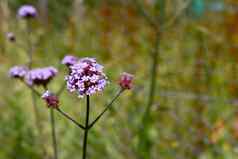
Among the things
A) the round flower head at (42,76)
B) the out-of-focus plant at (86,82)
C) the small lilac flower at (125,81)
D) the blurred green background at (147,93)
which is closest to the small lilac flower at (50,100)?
the out-of-focus plant at (86,82)

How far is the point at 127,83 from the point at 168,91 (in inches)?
82.2

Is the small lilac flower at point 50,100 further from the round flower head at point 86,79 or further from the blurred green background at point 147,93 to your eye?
the blurred green background at point 147,93

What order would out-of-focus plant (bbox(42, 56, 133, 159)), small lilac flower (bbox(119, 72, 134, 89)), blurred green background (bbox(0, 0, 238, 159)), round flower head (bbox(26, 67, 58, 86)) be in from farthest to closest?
blurred green background (bbox(0, 0, 238, 159)), round flower head (bbox(26, 67, 58, 86)), small lilac flower (bbox(119, 72, 134, 89)), out-of-focus plant (bbox(42, 56, 133, 159))

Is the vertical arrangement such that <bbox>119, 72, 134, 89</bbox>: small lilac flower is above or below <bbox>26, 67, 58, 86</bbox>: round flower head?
below

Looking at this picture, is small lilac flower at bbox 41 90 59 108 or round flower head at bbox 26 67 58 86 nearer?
small lilac flower at bbox 41 90 59 108

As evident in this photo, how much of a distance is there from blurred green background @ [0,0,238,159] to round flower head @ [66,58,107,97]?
3.04 feet

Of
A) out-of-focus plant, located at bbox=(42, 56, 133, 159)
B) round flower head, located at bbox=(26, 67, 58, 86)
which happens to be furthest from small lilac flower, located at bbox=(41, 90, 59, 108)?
round flower head, located at bbox=(26, 67, 58, 86)

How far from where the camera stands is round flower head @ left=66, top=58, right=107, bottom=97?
4.09 ft

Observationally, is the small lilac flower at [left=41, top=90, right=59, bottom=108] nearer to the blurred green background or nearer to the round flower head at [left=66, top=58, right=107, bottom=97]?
the round flower head at [left=66, top=58, right=107, bottom=97]

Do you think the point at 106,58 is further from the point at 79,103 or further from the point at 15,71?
the point at 15,71

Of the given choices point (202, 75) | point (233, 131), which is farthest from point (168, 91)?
point (233, 131)

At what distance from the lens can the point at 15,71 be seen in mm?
2021

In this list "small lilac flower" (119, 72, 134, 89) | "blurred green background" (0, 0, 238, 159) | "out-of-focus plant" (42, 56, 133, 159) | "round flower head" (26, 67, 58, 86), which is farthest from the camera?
"blurred green background" (0, 0, 238, 159)

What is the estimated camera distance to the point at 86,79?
125 cm
